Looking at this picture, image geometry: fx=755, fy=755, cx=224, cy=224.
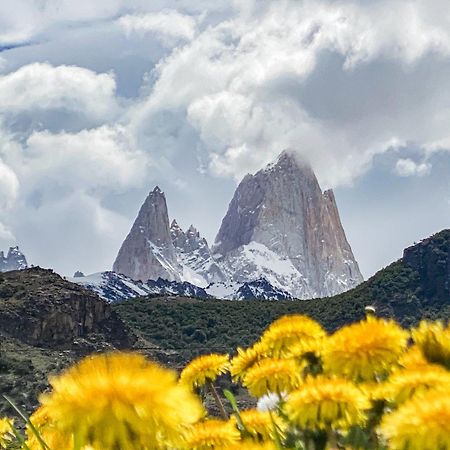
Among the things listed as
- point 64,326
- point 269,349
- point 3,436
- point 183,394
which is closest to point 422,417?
point 183,394

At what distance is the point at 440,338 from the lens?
6.91ft

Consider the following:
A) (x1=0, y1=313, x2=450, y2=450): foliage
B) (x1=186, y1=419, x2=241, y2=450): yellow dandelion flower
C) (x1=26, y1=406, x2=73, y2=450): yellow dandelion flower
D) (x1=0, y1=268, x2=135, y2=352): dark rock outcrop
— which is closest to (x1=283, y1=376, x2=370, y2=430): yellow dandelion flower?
(x1=0, y1=313, x2=450, y2=450): foliage

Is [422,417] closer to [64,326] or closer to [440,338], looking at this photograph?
[440,338]

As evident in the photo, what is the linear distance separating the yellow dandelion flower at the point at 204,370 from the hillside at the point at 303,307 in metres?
123

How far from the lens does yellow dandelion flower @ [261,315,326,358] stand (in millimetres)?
2836

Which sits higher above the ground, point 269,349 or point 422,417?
point 269,349

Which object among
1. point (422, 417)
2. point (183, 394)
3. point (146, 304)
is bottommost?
point (422, 417)

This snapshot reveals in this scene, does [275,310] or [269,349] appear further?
[275,310]

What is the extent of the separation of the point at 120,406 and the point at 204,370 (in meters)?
1.98

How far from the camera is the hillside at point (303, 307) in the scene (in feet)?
437

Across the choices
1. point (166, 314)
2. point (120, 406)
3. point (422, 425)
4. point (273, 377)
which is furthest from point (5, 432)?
point (166, 314)

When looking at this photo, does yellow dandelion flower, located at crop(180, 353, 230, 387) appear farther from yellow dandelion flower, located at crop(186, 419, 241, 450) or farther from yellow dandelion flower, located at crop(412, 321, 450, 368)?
yellow dandelion flower, located at crop(412, 321, 450, 368)

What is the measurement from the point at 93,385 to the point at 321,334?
5.22 ft

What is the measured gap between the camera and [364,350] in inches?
93.4
